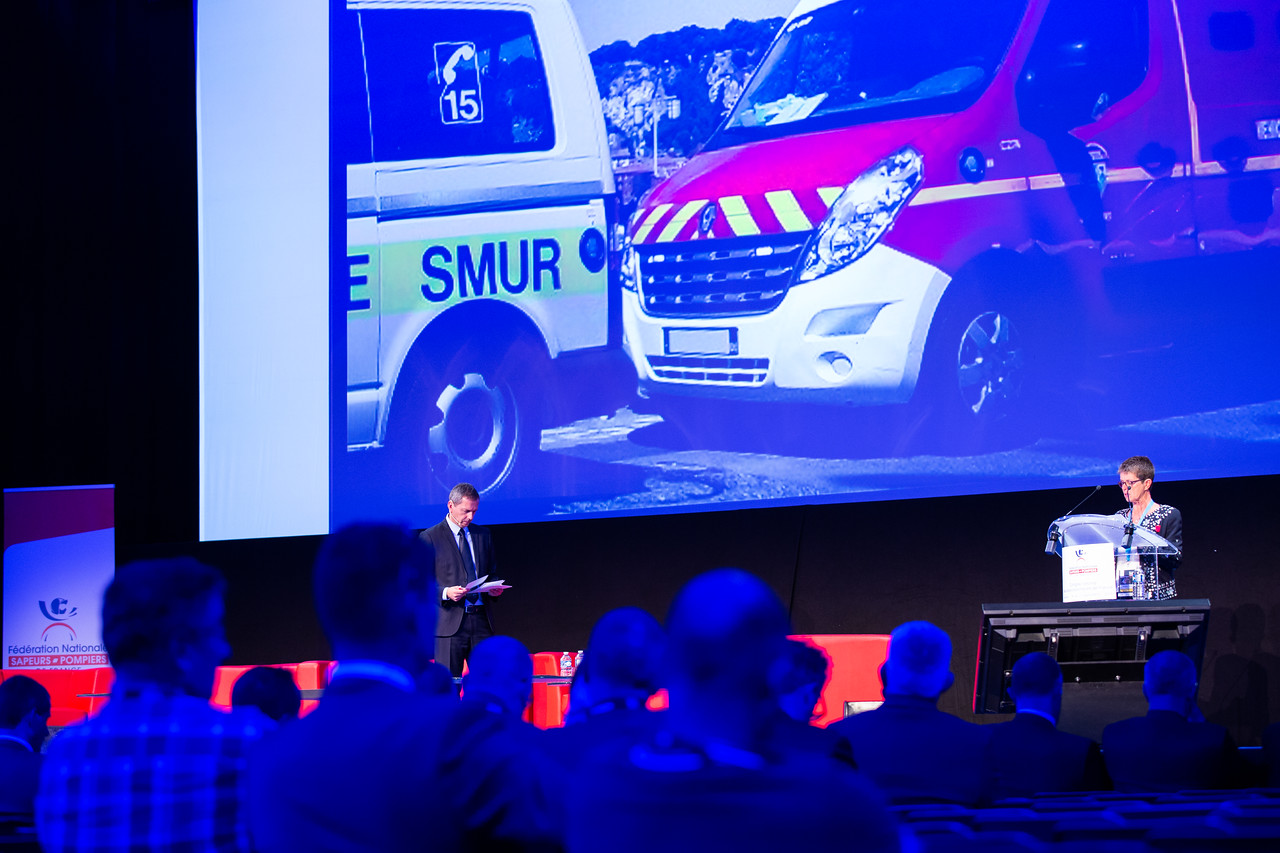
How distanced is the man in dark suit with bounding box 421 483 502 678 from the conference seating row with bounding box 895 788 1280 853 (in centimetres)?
474

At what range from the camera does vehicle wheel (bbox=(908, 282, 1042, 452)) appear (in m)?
6.49

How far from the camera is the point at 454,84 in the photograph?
8.09 meters

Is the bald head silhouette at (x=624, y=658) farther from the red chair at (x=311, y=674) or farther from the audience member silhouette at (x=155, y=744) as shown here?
the red chair at (x=311, y=674)

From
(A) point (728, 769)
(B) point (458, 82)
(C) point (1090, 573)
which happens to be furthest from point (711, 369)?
(A) point (728, 769)

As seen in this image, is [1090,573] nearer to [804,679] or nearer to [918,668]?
[804,679]

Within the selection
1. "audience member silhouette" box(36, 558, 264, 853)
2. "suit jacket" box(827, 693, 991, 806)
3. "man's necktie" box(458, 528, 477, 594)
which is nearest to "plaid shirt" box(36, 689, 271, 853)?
"audience member silhouette" box(36, 558, 264, 853)

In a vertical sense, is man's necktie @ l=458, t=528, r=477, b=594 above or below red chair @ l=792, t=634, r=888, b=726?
above

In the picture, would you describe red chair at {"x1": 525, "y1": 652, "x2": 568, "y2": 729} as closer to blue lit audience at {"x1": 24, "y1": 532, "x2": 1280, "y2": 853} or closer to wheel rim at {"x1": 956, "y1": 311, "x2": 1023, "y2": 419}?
wheel rim at {"x1": 956, "y1": 311, "x2": 1023, "y2": 419}

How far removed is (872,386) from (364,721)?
5636 mm

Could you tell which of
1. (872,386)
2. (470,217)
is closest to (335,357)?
(470,217)

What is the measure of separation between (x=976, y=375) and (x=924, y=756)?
4.07 m

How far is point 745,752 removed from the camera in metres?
1.22

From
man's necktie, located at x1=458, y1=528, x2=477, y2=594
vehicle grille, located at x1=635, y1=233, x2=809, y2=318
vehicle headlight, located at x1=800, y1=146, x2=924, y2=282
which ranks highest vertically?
vehicle headlight, located at x1=800, y1=146, x2=924, y2=282

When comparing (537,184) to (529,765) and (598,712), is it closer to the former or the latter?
(598,712)
